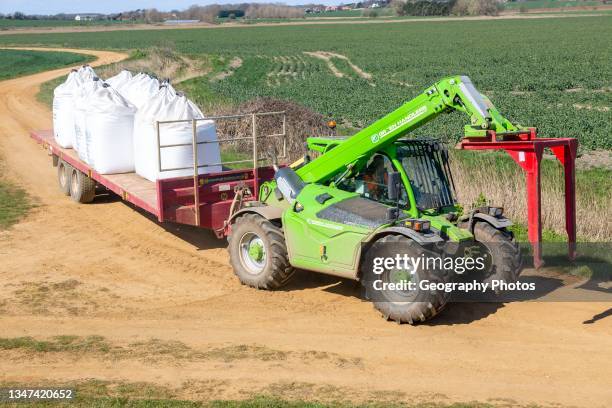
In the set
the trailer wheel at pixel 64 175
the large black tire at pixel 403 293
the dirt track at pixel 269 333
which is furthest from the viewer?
the trailer wheel at pixel 64 175

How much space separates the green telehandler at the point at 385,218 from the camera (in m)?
9.13

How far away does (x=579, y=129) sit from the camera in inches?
916

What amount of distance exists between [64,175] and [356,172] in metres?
8.57

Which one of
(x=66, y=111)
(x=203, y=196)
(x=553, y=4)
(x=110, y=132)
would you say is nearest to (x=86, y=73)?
(x=66, y=111)

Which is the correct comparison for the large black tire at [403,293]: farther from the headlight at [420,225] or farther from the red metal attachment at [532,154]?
the red metal attachment at [532,154]

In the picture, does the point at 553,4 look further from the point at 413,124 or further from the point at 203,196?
the point at 413,124

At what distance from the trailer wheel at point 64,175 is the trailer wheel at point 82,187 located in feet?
0.60

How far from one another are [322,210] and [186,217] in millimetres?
3057

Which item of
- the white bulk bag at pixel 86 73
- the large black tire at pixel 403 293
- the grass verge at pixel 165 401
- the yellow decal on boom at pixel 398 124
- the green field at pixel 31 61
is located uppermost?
the green field at pixel 31 61

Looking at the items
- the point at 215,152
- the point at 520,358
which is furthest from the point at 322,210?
the point at 215,152

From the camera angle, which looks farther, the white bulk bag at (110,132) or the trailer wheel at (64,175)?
the trailer wheel at (64,175)

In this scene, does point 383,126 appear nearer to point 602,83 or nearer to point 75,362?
point 75,362

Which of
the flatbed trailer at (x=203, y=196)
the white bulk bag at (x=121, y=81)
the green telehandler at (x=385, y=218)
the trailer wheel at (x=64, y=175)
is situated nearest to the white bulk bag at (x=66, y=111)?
the trailer wheel at (x=64, y=175)

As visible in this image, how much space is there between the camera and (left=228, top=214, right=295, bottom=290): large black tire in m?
10.5
